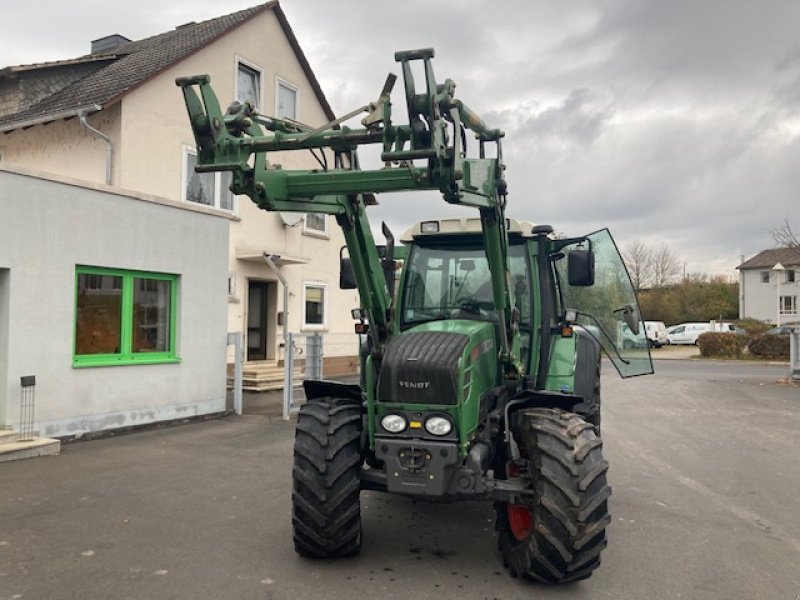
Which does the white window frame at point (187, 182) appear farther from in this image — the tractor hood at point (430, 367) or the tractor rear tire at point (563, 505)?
the tractor rear tire at point (563, 505)

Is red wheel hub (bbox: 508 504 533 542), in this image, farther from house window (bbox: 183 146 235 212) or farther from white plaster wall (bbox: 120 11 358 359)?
house window (bbox: 183 146 235 212)

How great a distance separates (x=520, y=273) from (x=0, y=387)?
645 cm

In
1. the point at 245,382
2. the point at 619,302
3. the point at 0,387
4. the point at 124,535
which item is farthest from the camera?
the point at 245,382

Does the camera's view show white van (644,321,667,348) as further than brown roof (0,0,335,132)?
Yes

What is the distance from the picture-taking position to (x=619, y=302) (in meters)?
6.12

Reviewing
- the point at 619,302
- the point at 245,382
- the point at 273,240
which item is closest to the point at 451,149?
the point at 619,302

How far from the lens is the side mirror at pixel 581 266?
515 centimetres

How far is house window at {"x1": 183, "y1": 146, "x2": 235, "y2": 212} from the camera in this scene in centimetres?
1367

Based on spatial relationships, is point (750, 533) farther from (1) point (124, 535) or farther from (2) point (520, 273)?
(1) point (124, 535)

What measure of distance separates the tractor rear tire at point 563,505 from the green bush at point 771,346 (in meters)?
27.0

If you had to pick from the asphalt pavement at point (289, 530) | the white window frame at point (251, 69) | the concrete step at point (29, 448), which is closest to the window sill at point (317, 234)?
the white window frame at point (251, 69)

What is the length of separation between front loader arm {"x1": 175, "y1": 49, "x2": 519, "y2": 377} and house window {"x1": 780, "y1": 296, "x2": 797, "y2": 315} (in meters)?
56.8

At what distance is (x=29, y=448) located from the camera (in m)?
7.53

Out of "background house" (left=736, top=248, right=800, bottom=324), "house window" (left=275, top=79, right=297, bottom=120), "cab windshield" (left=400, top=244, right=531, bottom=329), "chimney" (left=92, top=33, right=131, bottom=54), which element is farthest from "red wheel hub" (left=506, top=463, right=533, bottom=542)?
"background house" (left=736, top=248, right=800, bottom=324)
